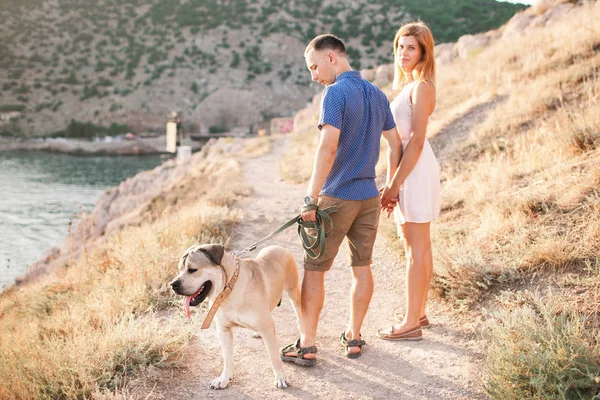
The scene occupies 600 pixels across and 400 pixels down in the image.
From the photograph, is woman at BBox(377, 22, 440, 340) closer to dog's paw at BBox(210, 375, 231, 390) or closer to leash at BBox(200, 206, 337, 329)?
leash at BBox(200, 206, 337, 329)

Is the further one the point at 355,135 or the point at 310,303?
the point at 310,303

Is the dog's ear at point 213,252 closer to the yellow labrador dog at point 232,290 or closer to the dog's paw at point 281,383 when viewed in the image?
the yellow labrador dog at point 232,290

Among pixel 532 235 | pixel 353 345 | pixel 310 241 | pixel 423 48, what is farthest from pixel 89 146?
pixel 423 48

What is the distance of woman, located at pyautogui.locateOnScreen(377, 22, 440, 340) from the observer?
13.1 feet

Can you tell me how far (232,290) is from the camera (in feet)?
11.8

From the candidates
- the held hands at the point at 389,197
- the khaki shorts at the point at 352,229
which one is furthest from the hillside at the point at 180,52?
the khaki shorts at the point at 352,229

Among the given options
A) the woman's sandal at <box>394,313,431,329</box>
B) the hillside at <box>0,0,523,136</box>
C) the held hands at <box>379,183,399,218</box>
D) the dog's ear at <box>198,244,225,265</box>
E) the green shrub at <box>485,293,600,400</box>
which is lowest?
the woman's sandal at <box>394,313,431,329</box>

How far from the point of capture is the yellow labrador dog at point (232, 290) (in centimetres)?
346

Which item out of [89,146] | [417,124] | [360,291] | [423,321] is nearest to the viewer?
[417,124]

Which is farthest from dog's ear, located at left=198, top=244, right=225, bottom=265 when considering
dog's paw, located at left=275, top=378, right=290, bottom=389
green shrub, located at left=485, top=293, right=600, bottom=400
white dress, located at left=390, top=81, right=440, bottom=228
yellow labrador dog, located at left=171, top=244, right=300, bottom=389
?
green shrub, located at left=485, top=293, right=600, bottom=400

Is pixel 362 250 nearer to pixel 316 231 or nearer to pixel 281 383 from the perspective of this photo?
pixel 316 231

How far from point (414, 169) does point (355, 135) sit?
0.70 meters

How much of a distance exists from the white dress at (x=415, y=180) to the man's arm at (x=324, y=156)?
774mm

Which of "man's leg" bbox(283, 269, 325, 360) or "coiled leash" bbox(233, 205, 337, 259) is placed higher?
"coiled leash" bbox(233, 205, 337, 259)
